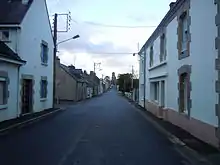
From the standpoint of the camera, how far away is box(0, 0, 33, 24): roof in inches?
934

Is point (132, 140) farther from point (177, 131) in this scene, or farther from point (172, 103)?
→ point (172, 103)

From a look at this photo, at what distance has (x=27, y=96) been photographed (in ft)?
86.4

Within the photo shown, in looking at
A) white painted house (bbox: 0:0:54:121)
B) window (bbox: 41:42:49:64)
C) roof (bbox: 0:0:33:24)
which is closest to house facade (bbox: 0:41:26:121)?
white painted house (bbox: 0:0:54:121)

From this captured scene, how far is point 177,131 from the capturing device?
16656 millimetres

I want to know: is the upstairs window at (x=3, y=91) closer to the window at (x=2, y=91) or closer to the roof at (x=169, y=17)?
the window at (x=2, y=91)

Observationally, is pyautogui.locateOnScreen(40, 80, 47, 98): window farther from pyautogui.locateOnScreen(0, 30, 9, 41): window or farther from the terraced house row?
pyautogui.locateOnScreen(0, 30, 9, 41): window

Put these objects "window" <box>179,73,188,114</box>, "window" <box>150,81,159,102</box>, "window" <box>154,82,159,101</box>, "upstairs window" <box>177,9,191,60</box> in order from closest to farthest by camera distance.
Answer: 1. "upstairs window" <box>177,9,191,60</box>
2. "window" <box>179,73,188,114</box>
3. "window" <box>154,82,159,101</box>
4. "window" <box>150,81,159,102</box>

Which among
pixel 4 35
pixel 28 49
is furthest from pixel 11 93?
pixel 28 49

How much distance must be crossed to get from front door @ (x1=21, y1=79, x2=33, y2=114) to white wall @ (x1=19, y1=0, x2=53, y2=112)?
74cm

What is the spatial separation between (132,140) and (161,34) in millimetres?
13041

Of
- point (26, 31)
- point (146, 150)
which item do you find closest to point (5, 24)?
point (26, 31)

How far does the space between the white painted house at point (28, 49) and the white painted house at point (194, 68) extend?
8881 millimetres

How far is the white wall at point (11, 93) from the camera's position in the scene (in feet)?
67.2

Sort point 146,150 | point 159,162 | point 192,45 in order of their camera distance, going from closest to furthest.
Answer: point 159,162 < point 146,150 < point 192,45
